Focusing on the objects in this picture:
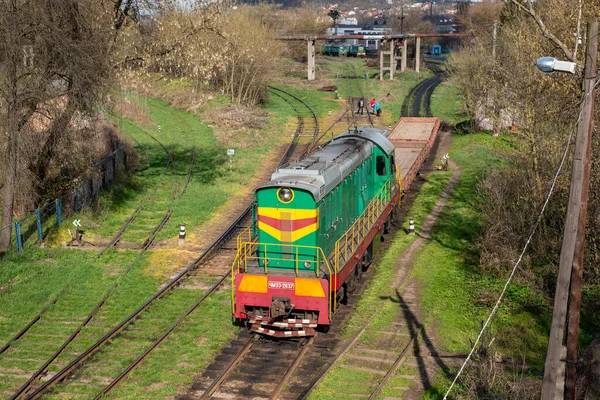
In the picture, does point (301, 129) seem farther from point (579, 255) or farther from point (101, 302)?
point (579, 255)

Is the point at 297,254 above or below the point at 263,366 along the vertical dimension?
above

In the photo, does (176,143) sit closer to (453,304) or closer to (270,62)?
(270,62)

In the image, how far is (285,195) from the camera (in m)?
15.1

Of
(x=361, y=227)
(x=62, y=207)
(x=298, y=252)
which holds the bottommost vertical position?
(x=62, y=207)

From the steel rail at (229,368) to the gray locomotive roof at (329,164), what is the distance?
11.7 feet

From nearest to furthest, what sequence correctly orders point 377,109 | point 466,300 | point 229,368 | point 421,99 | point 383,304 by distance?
point 229,368
point 383,304
point 466,300
point 377,109
point 421,99

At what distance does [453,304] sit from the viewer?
17391mm

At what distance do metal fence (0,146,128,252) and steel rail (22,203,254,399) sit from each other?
216 inches

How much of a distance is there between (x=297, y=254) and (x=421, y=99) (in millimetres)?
40931

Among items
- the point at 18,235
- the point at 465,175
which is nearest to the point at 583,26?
the point at 465,175

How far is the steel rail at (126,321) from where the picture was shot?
13.3 m

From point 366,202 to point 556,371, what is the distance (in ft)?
37.2

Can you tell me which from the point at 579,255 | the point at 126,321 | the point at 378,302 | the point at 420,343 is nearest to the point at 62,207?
the point at 126,321

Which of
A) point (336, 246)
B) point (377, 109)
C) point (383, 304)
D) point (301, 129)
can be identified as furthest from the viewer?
point (377, 109)
